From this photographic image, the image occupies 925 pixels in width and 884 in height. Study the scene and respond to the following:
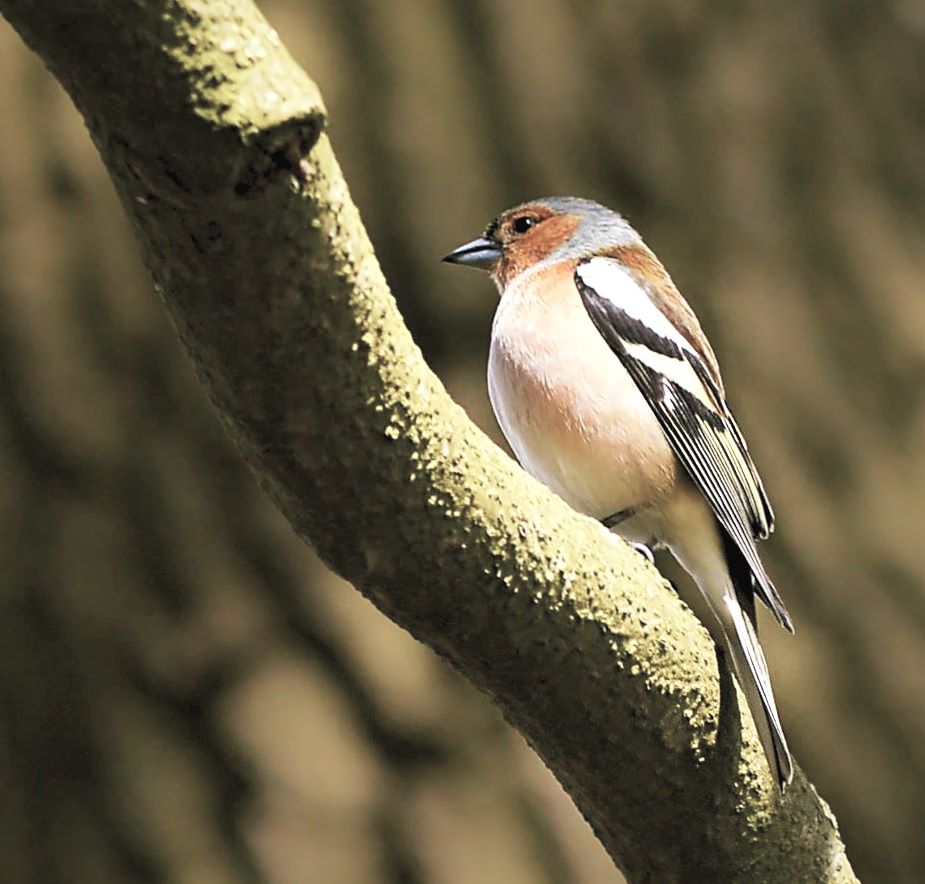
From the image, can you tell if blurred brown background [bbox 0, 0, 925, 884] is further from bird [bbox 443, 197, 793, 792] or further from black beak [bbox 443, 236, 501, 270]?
bird [bbox 443, 197, 793, 792]

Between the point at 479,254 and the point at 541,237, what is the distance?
177mm

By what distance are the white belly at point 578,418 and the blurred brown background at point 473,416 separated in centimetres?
115

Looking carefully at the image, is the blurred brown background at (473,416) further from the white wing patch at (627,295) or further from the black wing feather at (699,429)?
the black wing feather at (699,429)

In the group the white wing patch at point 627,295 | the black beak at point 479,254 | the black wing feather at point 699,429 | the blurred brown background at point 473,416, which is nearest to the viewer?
the black wing feather at point 699,429

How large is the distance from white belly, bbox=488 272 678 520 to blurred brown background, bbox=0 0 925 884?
45.5 inches

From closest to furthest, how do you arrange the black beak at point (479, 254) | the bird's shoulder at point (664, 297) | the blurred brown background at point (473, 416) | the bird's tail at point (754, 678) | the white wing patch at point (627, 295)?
the bird's tail at point (754, 678) → the white wing patch at point (627, 295) → the bird's shoulder at point (664, 297) → the black beak at point (479, 254) → the blurred brown background at point (473, 416)

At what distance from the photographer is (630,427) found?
10.7 feet

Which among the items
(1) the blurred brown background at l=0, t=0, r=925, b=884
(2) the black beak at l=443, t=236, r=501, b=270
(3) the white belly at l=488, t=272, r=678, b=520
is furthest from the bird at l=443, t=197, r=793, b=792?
(1) the blurred brown background at l=0, t=0, r=925, b=884

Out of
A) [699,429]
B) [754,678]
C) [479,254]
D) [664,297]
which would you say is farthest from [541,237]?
[754,678]

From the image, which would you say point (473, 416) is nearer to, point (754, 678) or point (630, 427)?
point (630, 427)

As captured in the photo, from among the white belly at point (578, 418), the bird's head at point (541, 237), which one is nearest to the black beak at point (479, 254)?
the bird's head at point (541, 237)

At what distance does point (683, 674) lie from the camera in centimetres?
226

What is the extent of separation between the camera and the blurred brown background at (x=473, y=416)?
13.6 ft

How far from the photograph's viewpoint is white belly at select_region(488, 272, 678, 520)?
325 centimetres
